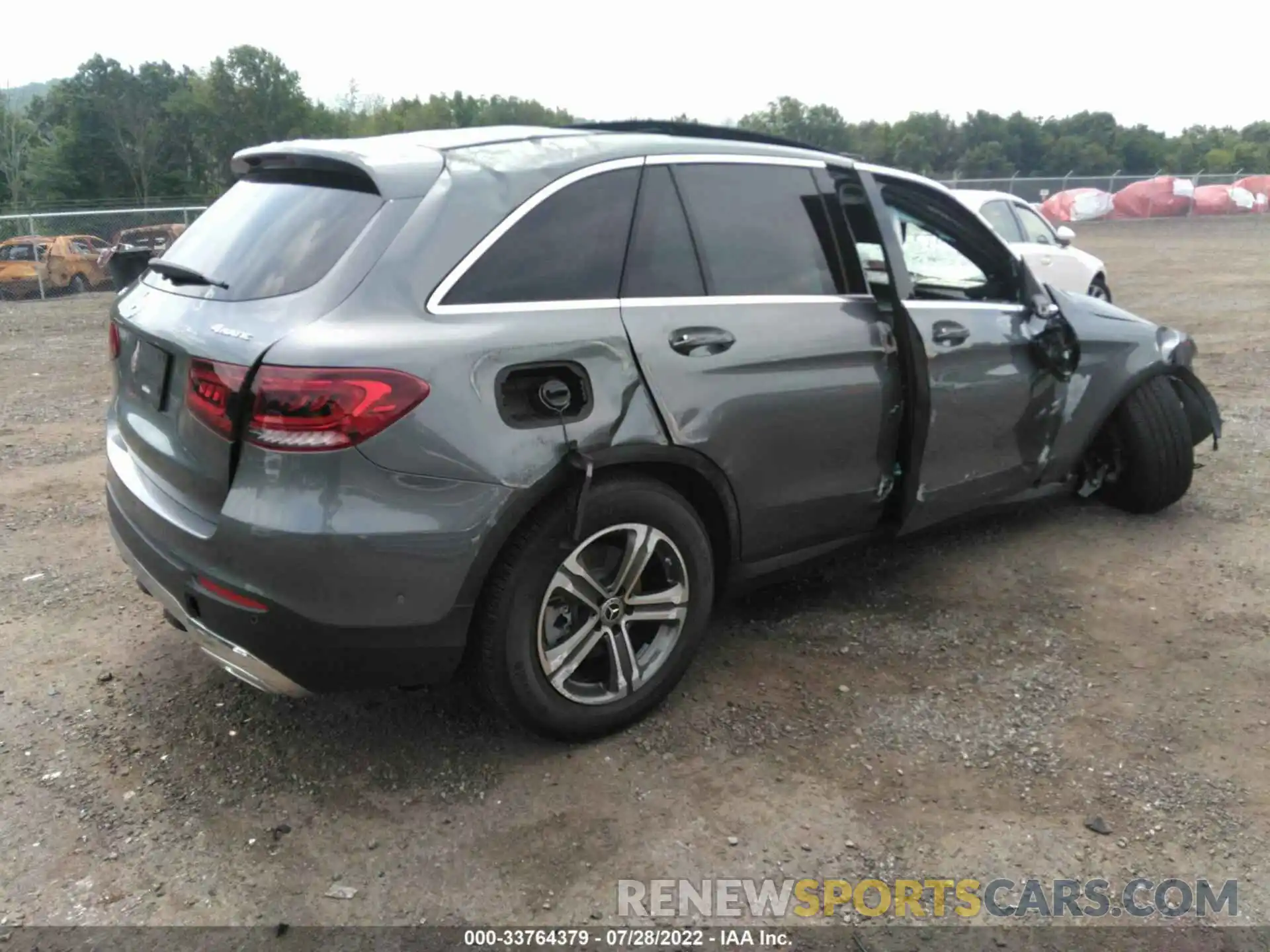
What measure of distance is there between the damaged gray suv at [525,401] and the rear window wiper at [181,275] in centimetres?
2

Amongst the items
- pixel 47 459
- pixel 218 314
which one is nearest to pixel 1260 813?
pixel 218 314

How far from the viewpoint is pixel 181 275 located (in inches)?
119

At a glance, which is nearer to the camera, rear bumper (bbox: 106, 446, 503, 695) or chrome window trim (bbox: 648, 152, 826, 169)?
rear bumper (bbox: 106, 446, 503, 695)

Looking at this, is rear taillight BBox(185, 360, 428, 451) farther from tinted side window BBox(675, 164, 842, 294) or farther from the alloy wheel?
tinted side window BBox(675, 164, 842, 294)

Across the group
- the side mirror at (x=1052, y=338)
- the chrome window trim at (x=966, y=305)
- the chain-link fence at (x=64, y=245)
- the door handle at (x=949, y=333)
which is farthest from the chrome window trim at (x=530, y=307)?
the chain-link fence at (x=64, y=245)

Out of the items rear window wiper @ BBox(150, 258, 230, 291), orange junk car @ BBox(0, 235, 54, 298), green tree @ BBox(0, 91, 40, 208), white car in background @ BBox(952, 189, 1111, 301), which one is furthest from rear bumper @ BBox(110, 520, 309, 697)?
green tree @ BBox(0, 91, 40, 208)

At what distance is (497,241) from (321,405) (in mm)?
704

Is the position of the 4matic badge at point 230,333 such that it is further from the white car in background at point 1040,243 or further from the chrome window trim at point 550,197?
the white car in background at point 1040,243

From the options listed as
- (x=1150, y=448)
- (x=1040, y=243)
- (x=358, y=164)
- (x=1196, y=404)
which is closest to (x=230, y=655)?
(x=358, y=164)

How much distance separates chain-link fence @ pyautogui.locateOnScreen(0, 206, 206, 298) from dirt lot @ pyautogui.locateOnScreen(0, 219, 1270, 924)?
1482cm

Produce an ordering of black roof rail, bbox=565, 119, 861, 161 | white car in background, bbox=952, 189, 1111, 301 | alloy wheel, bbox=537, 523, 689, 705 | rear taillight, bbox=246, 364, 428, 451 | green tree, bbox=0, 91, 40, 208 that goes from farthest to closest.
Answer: green tree, bbox=0, 91, 40, 208 < white car in background, bbox=952, 189, 1111, 301 < black roof rail, bbox=565, 119, 861, 161 < alloy wheel, bbox=537, 523, 689, 705 < rear taillight, bbox=246, 364, 428, 451

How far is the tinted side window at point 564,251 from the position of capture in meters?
2.80

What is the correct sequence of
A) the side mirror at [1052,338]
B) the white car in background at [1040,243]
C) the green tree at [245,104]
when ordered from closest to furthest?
the side mirror at [1052,338], the white car in background at [1040,243], the green tree at [245,104]

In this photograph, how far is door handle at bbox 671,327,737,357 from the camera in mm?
3098
